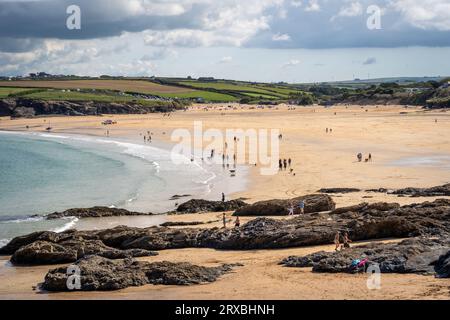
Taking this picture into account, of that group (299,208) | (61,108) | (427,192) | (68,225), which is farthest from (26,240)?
(61,108)

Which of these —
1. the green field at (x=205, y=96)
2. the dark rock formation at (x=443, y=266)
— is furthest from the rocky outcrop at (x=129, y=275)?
the green field at (x=205, y=96)

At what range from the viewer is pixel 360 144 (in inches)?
2292

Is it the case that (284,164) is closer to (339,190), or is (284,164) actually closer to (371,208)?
(339,190)

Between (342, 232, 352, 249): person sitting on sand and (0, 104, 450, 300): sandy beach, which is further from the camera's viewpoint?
(342, 232, 352, 249): person sitting on sand

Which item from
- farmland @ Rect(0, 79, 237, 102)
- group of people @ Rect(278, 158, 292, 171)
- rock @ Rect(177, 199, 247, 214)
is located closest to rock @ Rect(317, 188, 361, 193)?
rock @ Rect(177, 199, 247, 214)

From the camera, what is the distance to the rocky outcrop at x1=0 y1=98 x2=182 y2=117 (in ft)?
408

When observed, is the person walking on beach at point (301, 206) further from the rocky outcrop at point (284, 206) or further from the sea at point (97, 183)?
the sea at point (97, 183)

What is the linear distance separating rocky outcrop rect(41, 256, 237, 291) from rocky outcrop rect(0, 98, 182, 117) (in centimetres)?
11174

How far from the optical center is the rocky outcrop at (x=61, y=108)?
124 m

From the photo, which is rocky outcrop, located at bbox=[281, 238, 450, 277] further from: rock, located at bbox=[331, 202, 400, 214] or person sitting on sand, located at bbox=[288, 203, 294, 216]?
person sitting on sand, located at bbox=[288, 203, 294, 216]

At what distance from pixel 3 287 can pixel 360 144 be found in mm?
45253

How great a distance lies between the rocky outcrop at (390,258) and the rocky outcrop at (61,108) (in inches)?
4460
